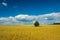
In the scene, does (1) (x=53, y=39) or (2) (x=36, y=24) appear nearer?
(1) (x=53, y=39)

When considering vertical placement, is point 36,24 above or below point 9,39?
above

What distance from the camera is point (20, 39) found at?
498cm

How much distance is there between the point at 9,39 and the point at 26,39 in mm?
616

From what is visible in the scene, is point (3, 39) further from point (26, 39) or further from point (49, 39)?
point (49, 39)

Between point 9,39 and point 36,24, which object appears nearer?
point 9,39

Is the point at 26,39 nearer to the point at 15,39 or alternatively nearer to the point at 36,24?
the point at 15,39

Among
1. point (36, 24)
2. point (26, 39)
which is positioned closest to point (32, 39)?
point (26, 39)

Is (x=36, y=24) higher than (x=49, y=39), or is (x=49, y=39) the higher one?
(x=36, y=24)

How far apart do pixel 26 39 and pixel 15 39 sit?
40 cm

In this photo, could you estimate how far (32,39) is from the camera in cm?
512

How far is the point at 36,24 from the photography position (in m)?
18.9

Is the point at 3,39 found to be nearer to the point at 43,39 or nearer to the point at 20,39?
the point at 20,39

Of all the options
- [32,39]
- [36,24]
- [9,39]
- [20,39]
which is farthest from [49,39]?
[36,24]

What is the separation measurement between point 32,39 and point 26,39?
10.5 inches
